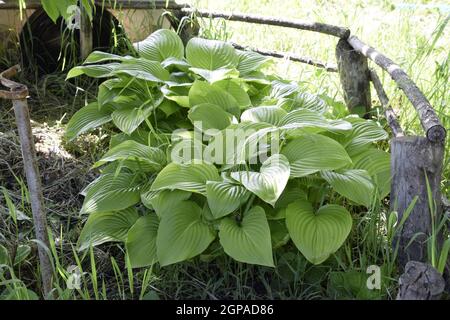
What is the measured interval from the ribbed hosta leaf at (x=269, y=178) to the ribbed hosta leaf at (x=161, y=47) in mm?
1164

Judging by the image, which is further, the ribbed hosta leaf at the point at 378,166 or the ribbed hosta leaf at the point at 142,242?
the ribbed hosta leaf at the point at 378,166

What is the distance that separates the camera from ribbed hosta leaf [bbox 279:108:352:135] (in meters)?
2.23

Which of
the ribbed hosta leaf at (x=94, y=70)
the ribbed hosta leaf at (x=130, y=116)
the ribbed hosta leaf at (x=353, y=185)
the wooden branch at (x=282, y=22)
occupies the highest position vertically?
the wooden branch at (x=282, y=22)

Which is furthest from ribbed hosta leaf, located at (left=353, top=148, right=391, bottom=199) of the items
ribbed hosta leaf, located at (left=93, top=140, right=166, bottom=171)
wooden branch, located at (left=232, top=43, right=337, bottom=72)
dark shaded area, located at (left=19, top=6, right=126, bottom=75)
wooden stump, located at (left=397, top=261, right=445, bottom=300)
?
dark shaded area, located at (left=19, top=6, right=126, bottom=75)

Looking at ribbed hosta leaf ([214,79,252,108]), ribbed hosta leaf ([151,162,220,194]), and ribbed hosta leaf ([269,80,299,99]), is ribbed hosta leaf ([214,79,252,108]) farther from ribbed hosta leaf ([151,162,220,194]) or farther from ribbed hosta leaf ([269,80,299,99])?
ribbed hosta leaf ([151,162,220,194])

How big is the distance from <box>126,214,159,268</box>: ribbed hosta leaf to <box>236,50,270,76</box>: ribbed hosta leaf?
1.03m

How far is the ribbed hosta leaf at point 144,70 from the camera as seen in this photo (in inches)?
107

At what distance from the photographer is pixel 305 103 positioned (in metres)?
2.71

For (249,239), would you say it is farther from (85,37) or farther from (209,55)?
(85,37)

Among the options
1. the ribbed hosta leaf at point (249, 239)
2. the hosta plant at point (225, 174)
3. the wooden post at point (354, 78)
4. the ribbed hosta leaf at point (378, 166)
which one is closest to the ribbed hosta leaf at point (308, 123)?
the hosta plant at point (225, 174)

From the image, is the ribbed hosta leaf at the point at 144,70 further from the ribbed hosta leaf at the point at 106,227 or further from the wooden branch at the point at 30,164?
the wooden branch at the point at 30,164

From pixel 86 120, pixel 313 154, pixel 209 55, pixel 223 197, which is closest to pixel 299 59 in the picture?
pixel 209 55

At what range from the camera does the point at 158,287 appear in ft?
7.17

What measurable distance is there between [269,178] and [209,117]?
557 millimetres
